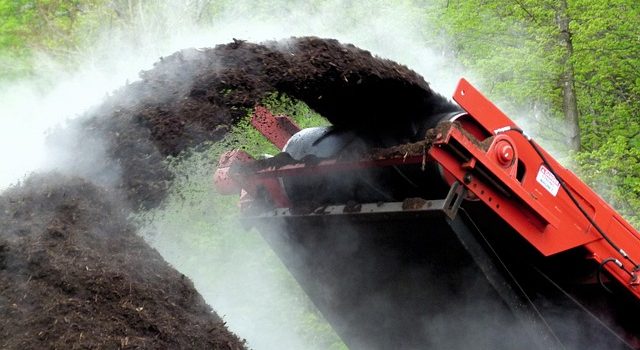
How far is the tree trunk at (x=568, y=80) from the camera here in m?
10.1

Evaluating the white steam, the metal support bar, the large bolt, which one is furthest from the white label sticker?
the white steam

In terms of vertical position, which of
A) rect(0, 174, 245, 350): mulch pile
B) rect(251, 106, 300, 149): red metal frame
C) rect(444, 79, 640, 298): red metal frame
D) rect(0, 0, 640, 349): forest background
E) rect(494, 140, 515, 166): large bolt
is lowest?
rect(0, 0, 640, 349): forest background

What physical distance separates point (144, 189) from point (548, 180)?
6.63ft

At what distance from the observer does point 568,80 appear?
10.5m

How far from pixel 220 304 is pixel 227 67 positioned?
6.81m

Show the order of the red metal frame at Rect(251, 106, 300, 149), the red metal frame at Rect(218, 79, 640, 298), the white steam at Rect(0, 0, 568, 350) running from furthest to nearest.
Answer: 1. the red metal frame at Rect(251, 106, 300, 149)
2. the white steam at Rect(0, 0, 568, 350)
3. the red metal frame at Rect(218, 79, 640, 298)

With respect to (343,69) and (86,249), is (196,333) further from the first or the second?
(343,69)

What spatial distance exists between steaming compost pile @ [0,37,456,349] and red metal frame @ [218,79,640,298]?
372 millimetres

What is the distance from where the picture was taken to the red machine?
126 inches

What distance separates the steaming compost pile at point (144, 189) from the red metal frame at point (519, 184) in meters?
0.37

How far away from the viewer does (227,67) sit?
3.51m

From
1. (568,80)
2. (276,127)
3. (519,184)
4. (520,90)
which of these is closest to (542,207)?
(519,184)

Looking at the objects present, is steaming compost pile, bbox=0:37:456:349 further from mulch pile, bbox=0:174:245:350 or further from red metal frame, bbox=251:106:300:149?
red metal frame, bbox=251:106:300:149

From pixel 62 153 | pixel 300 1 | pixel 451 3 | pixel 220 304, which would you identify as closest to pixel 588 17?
pixel 451 3
